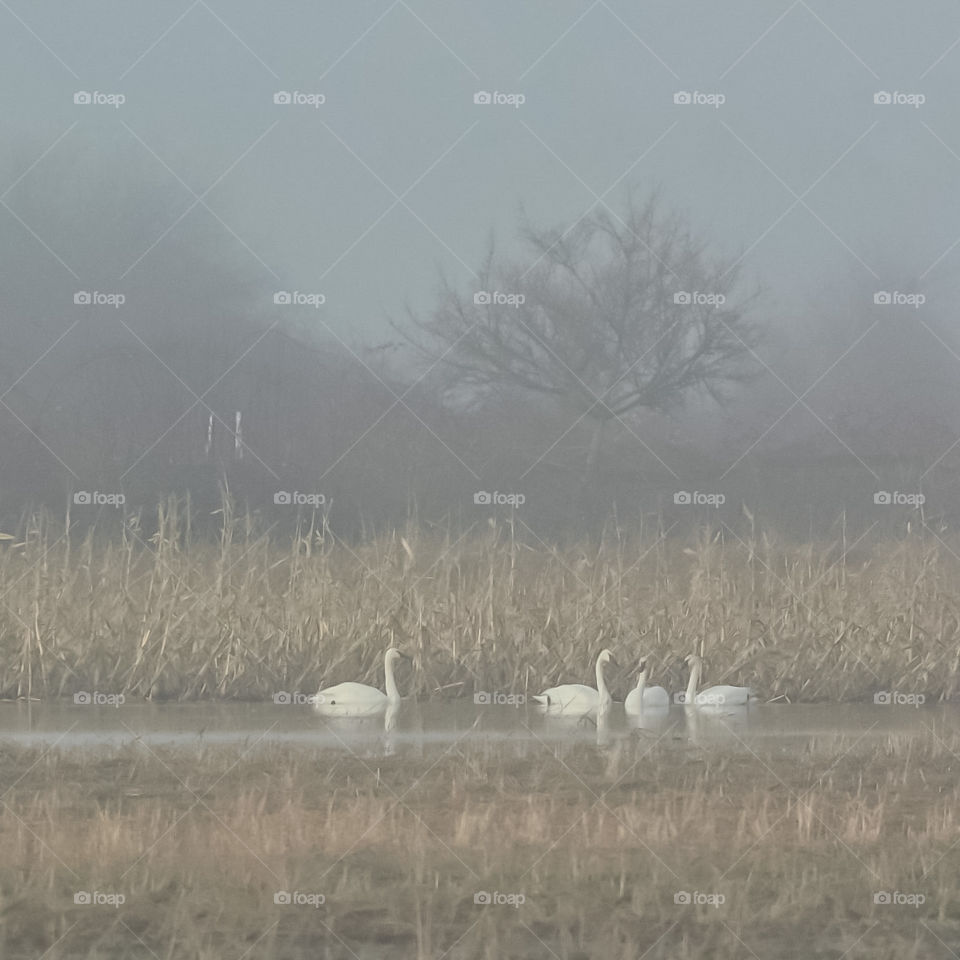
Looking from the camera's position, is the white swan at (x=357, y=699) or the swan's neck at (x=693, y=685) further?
the swan's neck at (x=693, y=685)

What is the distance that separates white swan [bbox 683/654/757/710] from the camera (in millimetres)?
10836

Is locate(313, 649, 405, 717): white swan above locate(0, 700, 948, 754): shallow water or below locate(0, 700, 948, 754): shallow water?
above

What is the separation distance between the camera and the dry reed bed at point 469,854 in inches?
294

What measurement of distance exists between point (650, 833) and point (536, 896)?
0.78 metres

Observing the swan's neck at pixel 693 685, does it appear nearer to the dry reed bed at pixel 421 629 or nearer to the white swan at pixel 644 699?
the white swan at pixel 644 699

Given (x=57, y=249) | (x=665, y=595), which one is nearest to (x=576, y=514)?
(x=57, y=249)

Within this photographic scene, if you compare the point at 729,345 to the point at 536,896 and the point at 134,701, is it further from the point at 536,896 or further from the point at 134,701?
the point at 536,896

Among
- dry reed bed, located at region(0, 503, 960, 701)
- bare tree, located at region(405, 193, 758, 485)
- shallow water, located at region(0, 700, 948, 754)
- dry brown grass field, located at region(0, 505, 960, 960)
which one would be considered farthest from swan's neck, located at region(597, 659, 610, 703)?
bare tree, located at region(405, 193, 758, 485)

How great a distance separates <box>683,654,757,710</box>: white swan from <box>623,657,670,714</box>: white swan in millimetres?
153

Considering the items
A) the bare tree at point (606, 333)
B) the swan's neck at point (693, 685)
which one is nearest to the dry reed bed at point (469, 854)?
the swan's neck at point (693, 685)

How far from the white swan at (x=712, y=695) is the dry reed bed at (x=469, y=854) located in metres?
1.56

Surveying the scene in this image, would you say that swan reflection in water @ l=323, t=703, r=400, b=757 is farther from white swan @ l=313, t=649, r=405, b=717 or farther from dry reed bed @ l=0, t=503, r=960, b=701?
dry reed bed @ l=0, t=503, r=960, b=701

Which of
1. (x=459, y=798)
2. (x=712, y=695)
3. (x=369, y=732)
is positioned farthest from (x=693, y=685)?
(x=459, y=798)

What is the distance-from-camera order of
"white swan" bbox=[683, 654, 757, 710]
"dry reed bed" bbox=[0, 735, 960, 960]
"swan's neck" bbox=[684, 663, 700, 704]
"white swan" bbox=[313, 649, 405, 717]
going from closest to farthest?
"dry reed bed" bbox=[0, 735, 960, 960], "white swan" bbox=[313, 649, 405, 717], "white swan" bbox=[683, 654, 757, 710], "swan's neck" bbox=[684, 663, 700, 704]
